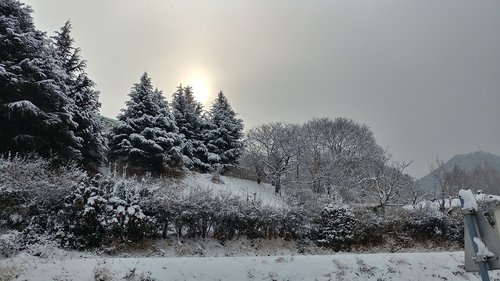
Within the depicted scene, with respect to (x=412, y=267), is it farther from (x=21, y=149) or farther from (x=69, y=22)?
(x=69, y=22)

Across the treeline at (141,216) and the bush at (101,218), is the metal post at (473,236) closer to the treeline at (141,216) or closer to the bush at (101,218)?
the treeline at (141,216)

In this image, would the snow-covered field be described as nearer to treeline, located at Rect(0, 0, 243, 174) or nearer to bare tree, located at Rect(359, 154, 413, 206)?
treeline, located at Rect(0, 0, 243, 174)

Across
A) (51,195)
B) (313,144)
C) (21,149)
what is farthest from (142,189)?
(313,144)

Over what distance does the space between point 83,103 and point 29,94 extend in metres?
4.44

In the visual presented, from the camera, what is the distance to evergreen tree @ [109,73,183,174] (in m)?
21.3

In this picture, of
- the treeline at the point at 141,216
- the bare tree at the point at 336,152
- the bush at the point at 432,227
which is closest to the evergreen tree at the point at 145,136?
the treeline at the point at 141,216

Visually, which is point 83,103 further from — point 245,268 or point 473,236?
point 473,236

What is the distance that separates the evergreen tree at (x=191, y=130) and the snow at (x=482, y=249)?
23.5 metres

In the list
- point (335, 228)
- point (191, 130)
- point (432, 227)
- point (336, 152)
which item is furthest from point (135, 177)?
point (336, 152)

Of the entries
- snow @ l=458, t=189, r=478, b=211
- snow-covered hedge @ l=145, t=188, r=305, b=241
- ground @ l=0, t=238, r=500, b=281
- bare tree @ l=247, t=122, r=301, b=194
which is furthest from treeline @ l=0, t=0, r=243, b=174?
snow @ l=458, t=189, r=478, b=211

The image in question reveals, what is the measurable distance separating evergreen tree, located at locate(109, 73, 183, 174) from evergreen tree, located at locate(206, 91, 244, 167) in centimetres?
550

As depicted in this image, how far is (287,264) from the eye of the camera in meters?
8.88

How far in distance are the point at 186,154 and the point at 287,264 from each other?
62.1 ft

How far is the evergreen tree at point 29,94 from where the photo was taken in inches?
575
